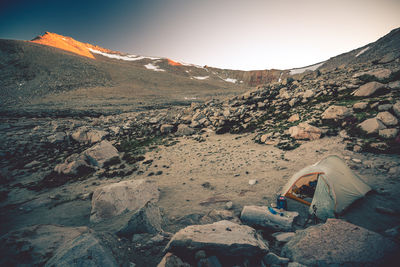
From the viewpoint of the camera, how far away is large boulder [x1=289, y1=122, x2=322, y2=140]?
38.8 ft

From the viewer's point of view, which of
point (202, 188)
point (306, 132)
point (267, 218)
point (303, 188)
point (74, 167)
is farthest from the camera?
point (306, 132)

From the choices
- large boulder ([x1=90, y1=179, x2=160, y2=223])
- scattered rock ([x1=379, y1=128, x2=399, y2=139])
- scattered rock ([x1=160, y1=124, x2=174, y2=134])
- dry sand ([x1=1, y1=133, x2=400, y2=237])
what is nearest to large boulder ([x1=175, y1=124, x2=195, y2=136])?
scattered rock ([x1=160, y1=124, x2=174, y2=134])

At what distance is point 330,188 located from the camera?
601cm

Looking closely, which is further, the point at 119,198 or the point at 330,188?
the point at 119,198

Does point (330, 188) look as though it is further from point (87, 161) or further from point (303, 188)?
point (87, 161)

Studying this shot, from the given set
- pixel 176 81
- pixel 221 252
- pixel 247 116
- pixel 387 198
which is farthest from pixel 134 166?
pixel 176 81

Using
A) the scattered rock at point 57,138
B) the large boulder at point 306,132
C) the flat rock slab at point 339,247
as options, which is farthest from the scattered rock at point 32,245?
the scattered rock at point 57,138

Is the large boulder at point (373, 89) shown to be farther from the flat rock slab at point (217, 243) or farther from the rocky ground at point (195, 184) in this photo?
the flat rock slab at point (217, 243)

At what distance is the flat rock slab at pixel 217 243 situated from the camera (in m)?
3.43

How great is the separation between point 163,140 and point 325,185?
1576cm

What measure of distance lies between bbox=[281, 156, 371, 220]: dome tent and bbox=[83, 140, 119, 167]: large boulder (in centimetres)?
1378

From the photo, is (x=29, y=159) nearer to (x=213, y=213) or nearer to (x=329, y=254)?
(x=213, y=213)

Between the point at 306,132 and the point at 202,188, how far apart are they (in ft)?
31.5

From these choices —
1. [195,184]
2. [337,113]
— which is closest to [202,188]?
[195,184]
